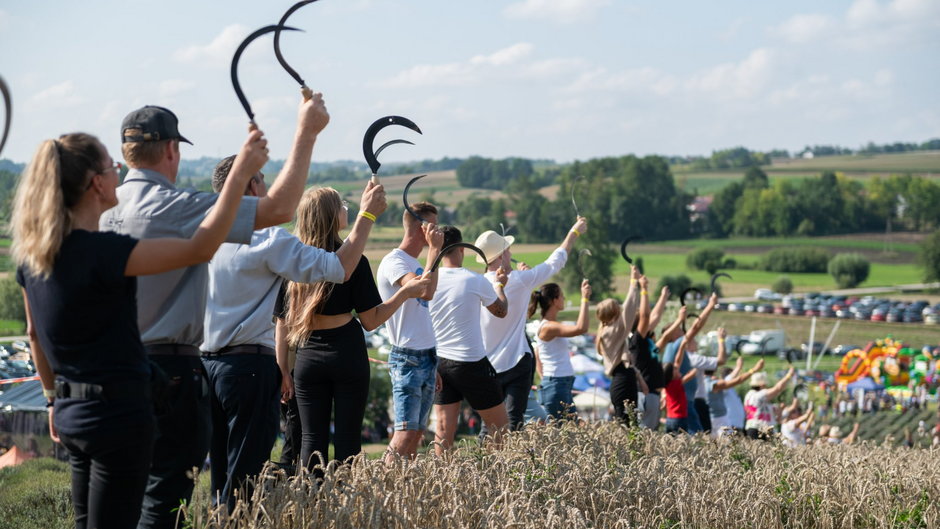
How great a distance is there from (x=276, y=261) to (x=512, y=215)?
329ft

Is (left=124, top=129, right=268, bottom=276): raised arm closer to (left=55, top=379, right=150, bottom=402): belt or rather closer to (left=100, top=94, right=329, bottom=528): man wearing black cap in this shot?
(left=100, top=94, right=329, bottom=528): man wearing black cap

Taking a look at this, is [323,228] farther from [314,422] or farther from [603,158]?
[603,158]

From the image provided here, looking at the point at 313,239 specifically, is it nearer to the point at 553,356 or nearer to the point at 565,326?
the point at 565,326

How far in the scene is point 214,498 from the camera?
4.58 m

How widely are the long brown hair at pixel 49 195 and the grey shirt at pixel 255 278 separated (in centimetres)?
122

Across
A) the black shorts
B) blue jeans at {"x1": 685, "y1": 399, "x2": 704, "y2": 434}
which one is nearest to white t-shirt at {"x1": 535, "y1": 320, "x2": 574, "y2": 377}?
the black shorts

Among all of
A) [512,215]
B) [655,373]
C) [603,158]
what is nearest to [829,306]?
[512,215]

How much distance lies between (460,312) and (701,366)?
4.38 m

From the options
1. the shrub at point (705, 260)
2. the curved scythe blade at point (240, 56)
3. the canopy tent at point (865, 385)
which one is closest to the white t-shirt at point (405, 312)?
the curved scythe blade at point (240, 56)

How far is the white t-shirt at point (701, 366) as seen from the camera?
34.4 ft

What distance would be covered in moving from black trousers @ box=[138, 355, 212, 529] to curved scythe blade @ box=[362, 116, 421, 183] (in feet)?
5.54

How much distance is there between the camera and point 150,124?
374 cm

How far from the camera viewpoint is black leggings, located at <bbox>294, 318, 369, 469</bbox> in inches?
211

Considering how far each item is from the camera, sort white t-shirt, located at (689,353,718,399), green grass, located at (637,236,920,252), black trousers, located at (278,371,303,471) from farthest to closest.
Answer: green grass, located at (637,236,920,252) → white t-shirt, located at (689,353,718,399) → black trousers, located at (278,371,303,471)
